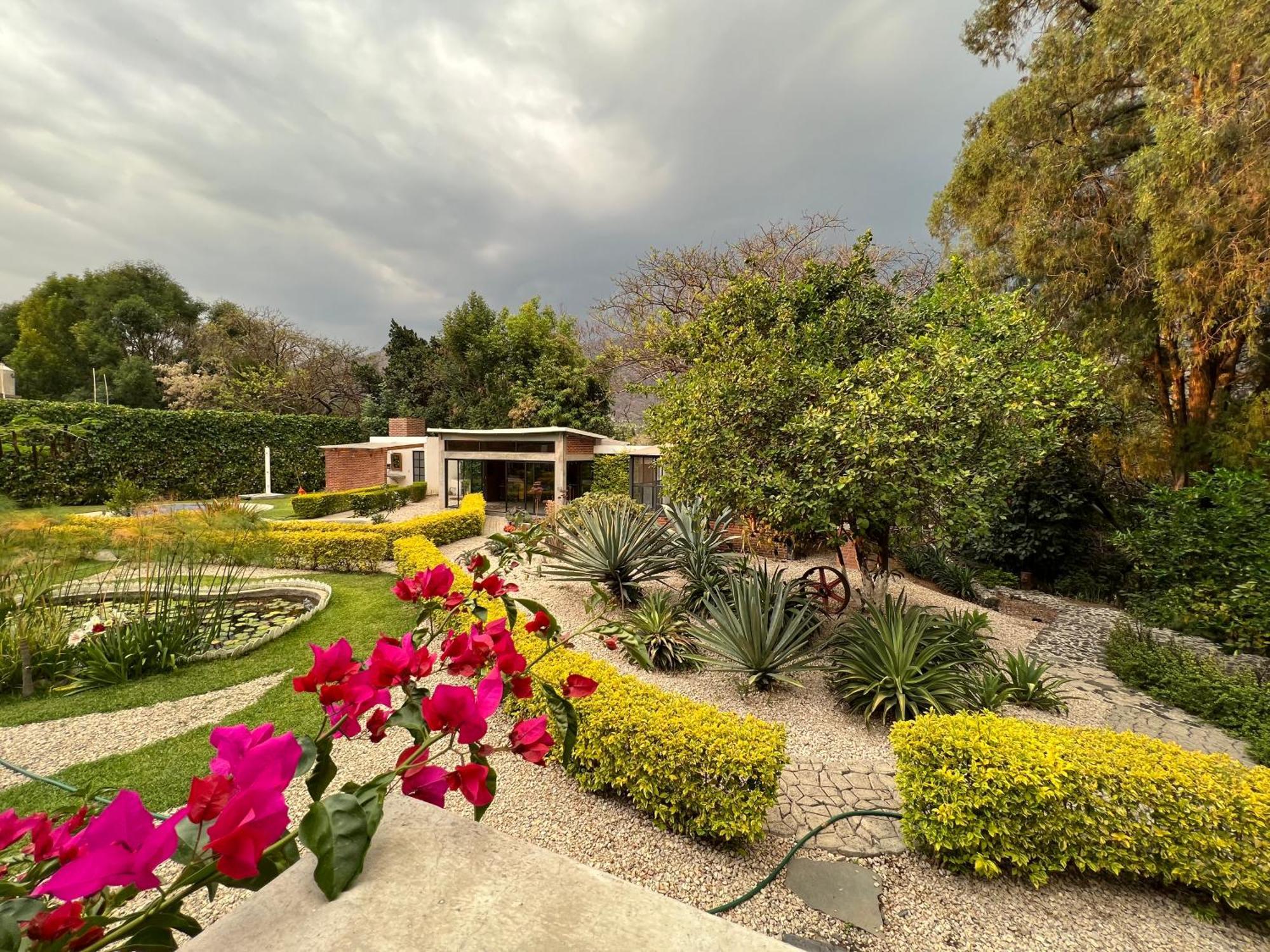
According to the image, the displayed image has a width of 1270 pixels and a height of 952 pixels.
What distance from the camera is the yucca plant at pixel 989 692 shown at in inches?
155

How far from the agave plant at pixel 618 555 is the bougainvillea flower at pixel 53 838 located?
5239 mm

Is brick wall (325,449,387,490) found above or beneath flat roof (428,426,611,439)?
beneath

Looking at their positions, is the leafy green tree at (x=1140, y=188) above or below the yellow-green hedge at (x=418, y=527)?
above

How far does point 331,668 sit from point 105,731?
496 centimetres

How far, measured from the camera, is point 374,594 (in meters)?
7.15

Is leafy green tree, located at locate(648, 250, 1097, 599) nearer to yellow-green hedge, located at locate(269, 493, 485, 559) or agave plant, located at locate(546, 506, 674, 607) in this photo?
agave plant, located at locate(546, 506, 674, 607)

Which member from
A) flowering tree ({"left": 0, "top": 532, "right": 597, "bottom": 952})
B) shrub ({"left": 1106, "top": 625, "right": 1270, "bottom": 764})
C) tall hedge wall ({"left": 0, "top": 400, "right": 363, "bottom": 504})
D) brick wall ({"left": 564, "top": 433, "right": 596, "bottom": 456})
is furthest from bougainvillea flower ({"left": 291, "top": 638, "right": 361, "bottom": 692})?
tall hedge wall ({"left": 0, "top": 400, "right": 363, "bottom": 504})

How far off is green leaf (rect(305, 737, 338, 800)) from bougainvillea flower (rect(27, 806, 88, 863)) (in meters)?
0.29

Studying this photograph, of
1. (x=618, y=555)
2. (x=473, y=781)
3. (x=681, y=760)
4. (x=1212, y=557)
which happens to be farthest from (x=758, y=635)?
(x=1212, y=557)

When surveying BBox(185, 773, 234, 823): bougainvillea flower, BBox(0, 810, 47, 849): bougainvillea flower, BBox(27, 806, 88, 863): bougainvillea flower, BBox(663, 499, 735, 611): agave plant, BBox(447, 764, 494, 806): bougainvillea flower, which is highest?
BBox(185, 773, 234, 823): bougainvillea flower

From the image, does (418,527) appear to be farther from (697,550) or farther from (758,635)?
(758,635)

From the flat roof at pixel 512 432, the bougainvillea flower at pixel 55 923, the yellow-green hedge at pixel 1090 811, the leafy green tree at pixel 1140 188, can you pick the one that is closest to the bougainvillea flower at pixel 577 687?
the bougainvillea flower at pixel 55 923

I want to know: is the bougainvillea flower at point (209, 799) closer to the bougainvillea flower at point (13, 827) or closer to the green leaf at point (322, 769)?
the green leaf at point (322, 769)

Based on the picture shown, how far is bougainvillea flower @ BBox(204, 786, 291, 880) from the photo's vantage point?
1.82 ft
